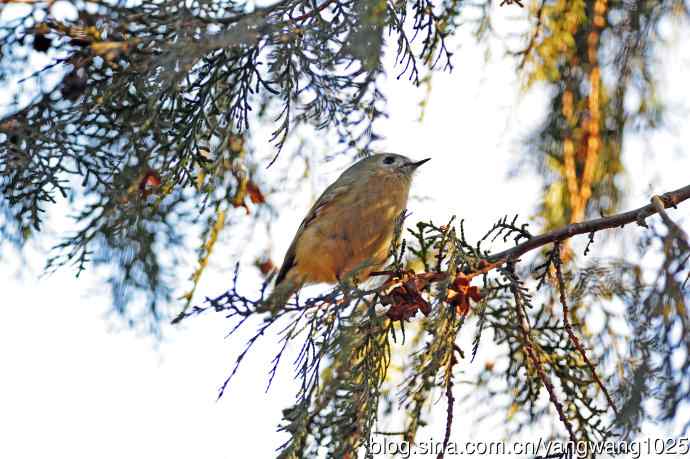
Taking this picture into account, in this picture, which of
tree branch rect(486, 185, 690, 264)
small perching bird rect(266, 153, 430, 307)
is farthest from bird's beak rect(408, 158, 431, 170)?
tree branch rect(486, 185, 690, 264)

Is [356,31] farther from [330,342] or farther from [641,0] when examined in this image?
[641,0]

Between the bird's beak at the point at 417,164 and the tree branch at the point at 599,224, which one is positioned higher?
the bird's beak at the point at 417,164

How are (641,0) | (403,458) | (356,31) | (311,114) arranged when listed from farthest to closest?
(641,0) < (311,114) < (403,458) < (356,31)

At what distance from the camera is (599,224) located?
313 cm

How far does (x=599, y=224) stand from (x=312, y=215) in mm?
1890

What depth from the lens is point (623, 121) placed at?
15.5 ft

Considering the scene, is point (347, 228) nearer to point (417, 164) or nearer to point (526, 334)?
point (417, 164)

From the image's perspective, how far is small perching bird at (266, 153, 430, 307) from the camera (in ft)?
14.6

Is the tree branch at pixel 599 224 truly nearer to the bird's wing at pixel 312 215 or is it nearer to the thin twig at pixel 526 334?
the thin twig at pixel 526 334

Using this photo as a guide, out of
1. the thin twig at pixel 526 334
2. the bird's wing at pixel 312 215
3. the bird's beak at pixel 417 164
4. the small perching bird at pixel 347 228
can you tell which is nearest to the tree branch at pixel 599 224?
the thin twig at pixel 526 334

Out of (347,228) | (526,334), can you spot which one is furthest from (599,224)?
(347,228)

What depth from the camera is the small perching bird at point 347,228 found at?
4.44m

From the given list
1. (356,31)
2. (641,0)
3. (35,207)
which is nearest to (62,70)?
(35,207)

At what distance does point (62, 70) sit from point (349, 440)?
1.93 m
